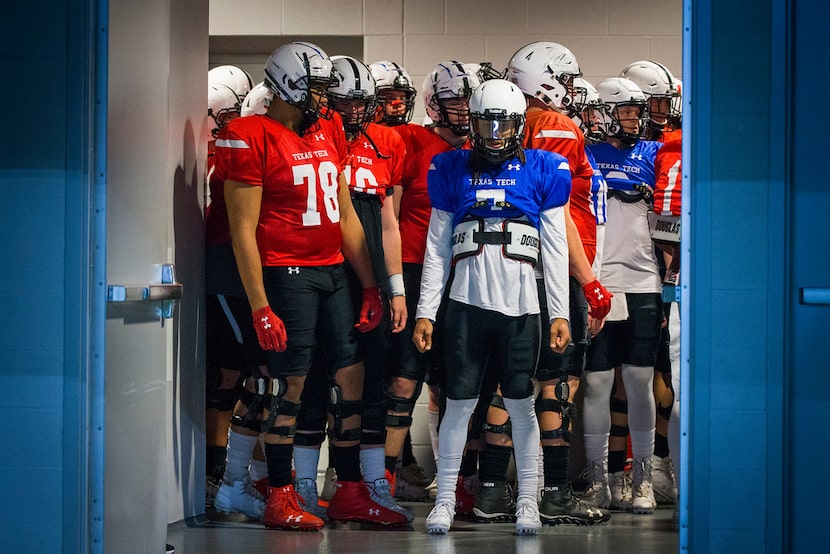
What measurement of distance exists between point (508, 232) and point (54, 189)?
1.81 metres

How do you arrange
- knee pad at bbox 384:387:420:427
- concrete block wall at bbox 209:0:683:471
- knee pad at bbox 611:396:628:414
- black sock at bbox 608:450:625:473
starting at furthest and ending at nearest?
concrete block wall at bbox 209:0:683:471 → knee pad at bbox 611:396:628:414 → black sock at bbox 608:450:625:473 → knee pad at bbox 384:387:420:427

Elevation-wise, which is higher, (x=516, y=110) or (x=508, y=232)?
(x=516, y=110)

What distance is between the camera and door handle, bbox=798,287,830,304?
3.09 meters

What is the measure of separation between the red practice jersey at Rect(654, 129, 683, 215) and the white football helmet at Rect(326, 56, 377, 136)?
4.06ft

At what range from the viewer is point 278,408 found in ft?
Answer: 14.8

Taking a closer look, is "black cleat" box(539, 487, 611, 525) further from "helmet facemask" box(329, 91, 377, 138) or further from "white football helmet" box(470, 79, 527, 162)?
"helmet facemask" box(329, 91, 377, 138)

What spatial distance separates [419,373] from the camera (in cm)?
487

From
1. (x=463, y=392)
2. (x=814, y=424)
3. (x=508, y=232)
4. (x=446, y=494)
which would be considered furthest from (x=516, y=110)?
(x=814, y=424)

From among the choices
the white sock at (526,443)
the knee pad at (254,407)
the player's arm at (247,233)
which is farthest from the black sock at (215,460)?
the white sock at (526,443)

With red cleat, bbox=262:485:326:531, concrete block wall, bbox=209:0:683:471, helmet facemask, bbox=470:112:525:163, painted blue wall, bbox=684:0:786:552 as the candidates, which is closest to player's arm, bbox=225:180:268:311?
red cleat, bbox=262:485:326:531

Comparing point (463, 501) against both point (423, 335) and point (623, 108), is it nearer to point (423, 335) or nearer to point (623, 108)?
point (423, 335)

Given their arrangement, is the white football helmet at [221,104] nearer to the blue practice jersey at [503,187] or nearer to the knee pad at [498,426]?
the blue practice jersey at [503,187]

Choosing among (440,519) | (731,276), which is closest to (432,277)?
(440,519)

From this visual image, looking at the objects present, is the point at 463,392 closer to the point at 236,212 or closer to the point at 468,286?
the point at 468,286
